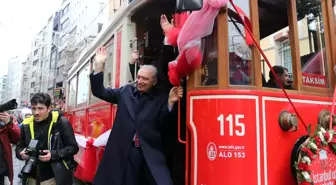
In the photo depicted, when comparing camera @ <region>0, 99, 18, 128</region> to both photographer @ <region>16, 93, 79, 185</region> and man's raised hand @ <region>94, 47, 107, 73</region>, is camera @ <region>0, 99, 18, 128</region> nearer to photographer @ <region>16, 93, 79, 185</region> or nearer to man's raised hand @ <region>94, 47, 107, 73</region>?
photographer @ <region>16, 93, 79, 185</region>

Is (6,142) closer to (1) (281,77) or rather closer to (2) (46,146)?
(2) (46,146)

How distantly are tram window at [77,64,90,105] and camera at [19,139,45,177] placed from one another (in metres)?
3.21

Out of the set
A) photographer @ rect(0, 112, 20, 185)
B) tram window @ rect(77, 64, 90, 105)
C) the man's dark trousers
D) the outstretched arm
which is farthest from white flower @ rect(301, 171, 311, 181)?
tram window @ rect(77, 64, 90, 105)

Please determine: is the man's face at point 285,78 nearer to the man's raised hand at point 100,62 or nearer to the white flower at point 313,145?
the white flower at point 313,145

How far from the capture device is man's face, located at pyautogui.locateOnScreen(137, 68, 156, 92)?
2.91 meters

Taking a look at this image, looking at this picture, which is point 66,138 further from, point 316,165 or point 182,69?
point 316,165

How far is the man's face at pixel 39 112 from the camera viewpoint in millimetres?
2982

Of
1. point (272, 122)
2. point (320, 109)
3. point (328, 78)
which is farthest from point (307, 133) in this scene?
point (328, 78)

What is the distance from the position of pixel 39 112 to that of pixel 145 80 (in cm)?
102

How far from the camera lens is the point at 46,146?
3008 millimetres

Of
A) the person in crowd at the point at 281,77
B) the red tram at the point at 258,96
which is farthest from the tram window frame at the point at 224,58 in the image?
the person in crowd at the point at 281,77

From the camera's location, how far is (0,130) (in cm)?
342

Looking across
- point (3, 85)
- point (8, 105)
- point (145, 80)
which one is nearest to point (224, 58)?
point (145, 80)

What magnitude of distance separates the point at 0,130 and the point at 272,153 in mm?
2733
